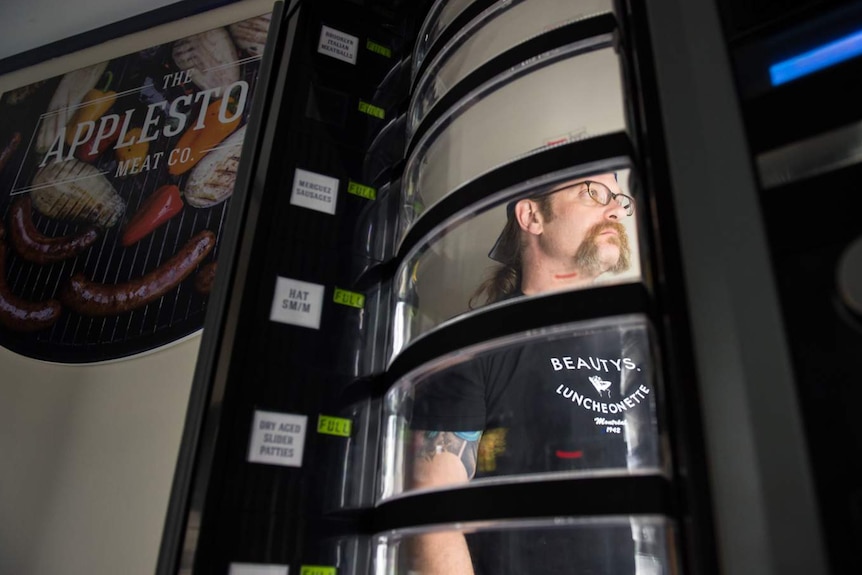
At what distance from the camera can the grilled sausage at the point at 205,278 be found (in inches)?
65.8

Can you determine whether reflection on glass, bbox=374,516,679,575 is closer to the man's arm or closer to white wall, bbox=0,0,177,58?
the man's arm

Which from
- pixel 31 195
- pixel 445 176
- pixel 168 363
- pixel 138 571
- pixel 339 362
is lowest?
pixel 138 571

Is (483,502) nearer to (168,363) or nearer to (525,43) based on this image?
(525,43)

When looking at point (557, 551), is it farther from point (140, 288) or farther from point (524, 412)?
point (140, 288)

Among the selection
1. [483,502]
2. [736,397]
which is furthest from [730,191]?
[483,502]

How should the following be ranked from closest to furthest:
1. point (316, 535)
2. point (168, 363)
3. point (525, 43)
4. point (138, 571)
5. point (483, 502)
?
point (483, 502) < point (316, 535) < point (525, 43) < point (138, 571) < point (168, 363)

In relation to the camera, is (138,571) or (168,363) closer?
(138,571)

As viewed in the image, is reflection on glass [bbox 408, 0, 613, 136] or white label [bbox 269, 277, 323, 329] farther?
reflection on glass [bbox 408, 0, 613, 136]

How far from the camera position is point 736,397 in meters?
0.45

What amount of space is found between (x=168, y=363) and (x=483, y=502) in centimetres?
117

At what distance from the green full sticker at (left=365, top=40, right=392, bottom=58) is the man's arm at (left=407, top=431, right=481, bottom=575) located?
0.58 meters

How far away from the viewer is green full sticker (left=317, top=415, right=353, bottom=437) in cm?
83

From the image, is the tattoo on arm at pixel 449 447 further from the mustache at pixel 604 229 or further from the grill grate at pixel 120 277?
the grill grate at pixel 120 277

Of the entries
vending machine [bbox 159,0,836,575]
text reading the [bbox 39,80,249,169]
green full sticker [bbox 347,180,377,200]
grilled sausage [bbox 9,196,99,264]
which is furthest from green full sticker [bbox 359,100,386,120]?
grilled sausage [bbox 9,196,99,264]
